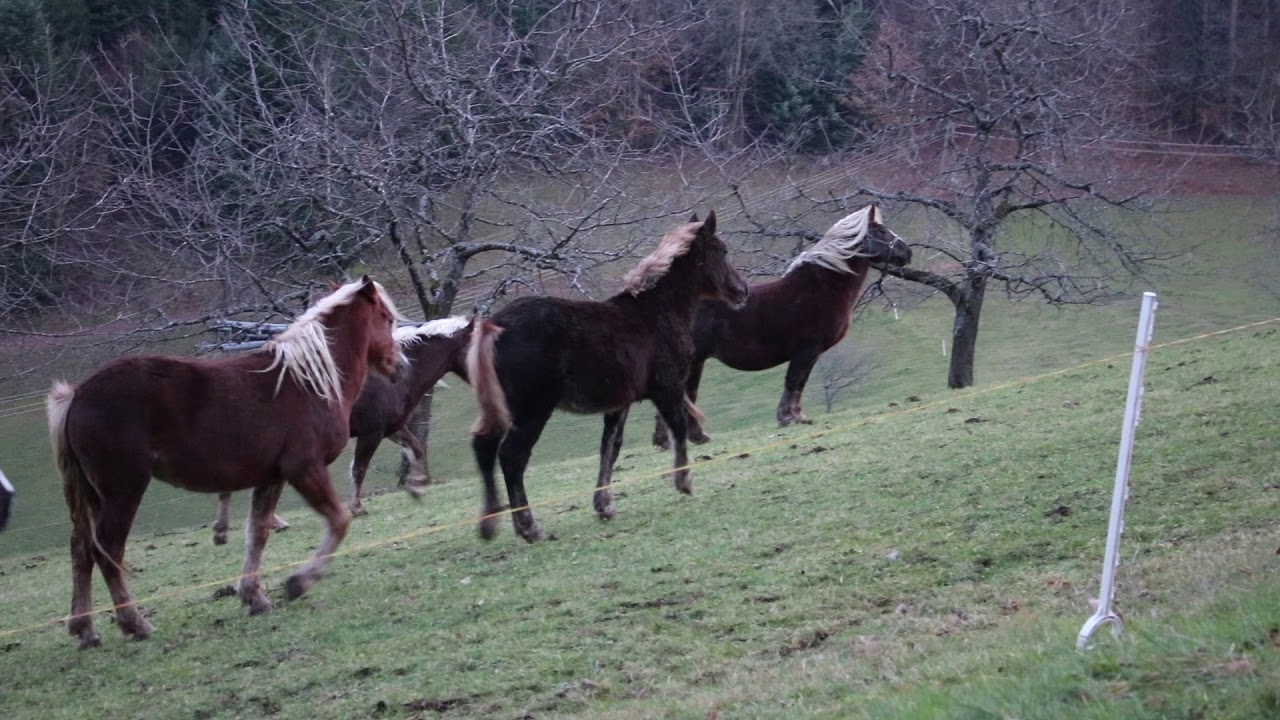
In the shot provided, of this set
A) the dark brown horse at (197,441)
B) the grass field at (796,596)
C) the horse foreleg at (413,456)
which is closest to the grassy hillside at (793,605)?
the grass field at (796,596)

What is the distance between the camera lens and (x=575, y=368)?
31.2 feet

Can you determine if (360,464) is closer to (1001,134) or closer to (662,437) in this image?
(662,437)

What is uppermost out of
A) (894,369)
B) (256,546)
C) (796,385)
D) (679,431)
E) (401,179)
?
(401,179)

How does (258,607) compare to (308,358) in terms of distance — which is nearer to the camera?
(258,607)

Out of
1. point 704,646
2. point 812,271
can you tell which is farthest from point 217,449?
point 812,271

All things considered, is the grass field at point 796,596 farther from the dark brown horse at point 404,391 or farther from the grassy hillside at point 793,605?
the dark brown horse at point 404,391

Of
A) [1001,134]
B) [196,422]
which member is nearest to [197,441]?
[196,422]

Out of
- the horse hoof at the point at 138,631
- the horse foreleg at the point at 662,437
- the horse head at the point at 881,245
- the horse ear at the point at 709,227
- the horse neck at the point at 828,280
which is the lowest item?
the horse foreleg at the point at 662,437

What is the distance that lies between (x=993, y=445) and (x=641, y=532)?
11.6 ft

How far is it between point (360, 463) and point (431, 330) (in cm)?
157

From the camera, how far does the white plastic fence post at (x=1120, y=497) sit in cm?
507

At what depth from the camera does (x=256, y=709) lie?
6.38 m

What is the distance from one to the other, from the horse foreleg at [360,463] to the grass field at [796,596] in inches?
9.8

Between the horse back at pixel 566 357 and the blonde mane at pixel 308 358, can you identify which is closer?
the blonde mane at pixel 308 358
